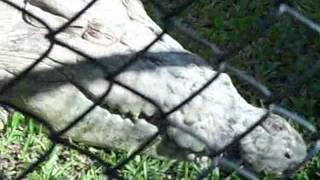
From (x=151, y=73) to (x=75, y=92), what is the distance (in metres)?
0.21

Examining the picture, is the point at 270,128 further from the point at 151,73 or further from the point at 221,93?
the point at 151,73

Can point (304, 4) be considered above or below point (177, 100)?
above

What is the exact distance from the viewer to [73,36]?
7.88 ft

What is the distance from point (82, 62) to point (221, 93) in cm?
39

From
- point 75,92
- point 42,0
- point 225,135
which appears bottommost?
point 225,135

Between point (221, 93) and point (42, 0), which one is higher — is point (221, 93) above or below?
below

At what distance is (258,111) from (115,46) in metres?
0.43

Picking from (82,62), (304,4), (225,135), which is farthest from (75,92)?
(304,4)

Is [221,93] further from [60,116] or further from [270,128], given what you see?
[60,116]

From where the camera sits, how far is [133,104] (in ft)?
7.80

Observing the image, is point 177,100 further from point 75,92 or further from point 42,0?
point 42,0

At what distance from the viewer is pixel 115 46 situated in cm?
242

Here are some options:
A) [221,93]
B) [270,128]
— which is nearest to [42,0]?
[221,93]

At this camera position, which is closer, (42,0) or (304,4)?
(42,0)
